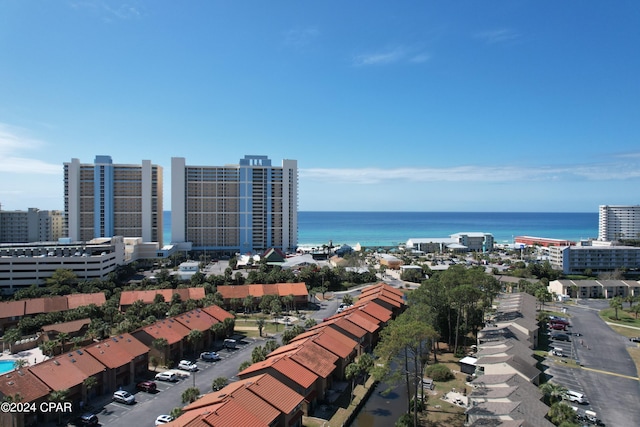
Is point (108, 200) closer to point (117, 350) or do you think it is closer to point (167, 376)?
point (117, 350)

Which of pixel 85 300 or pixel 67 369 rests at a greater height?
pixel 85 300

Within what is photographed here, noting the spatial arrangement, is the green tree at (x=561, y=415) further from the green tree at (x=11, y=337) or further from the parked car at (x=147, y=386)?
the green tree at (x=11, y=337)

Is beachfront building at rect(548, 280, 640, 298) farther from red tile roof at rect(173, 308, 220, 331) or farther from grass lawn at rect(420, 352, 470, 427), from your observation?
red tile roof at rect(173, 308, 220, 331)

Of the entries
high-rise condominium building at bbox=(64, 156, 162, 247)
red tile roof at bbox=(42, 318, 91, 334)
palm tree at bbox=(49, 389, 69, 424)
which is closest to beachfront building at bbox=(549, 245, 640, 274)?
red tile roof at bbox=(42, 318, 91, 334)

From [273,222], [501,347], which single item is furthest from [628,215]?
[501,347]

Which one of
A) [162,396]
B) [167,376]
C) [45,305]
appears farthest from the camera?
[45,305]

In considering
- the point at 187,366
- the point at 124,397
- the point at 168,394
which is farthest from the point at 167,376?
the point at 124,397

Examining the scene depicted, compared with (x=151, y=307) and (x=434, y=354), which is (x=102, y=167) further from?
(x=434, y=354)
